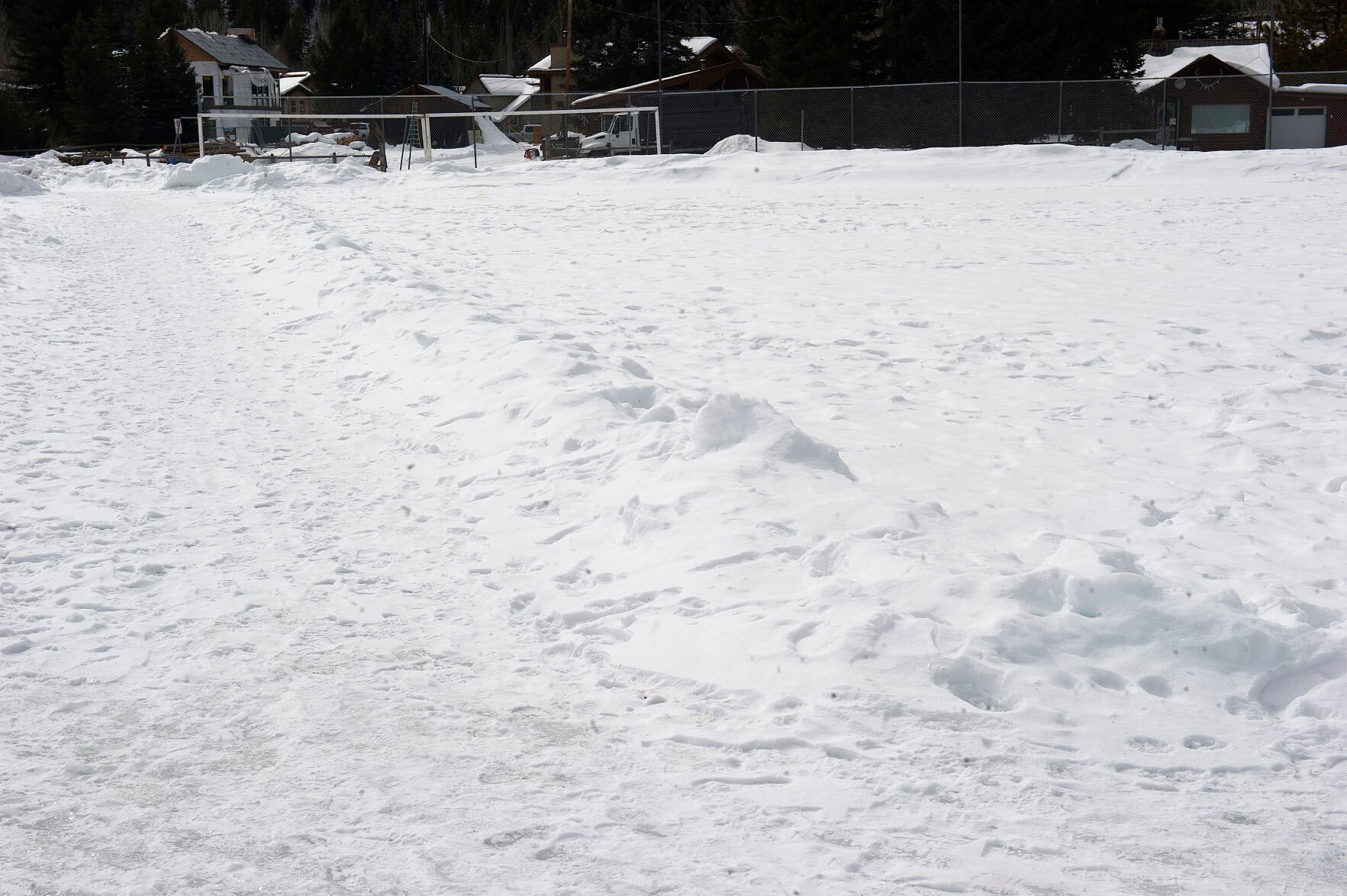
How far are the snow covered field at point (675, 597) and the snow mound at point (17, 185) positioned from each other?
1783 cm

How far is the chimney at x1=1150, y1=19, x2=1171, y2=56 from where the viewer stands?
46.2 m

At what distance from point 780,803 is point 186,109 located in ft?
215

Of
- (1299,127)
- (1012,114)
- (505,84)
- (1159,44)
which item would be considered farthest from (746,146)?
(505,84)

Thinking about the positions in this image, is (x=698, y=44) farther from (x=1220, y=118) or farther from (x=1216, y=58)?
(x=1220, y=118)

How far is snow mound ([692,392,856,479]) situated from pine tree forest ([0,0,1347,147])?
37.4 meters

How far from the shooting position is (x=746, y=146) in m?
30.8

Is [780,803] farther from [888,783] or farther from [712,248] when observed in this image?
[712,248]

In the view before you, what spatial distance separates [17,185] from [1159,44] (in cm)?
4175

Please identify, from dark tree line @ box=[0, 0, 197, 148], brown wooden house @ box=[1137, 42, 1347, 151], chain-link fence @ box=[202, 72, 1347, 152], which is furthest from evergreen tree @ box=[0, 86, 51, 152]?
brown wooden house @ box=[1137, 42, 1347, 151]

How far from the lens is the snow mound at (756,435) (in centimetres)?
530

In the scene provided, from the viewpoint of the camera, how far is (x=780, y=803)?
295 cm

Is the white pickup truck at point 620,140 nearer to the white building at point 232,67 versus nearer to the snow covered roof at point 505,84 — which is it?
the white building at point 232,67

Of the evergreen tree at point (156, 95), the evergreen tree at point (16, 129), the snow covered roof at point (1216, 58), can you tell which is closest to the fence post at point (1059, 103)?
the snow covered roof at point (1216, 58)

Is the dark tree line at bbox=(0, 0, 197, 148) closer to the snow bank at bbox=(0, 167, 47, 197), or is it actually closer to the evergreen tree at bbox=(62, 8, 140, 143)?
the evergreen tree at bbox=(62, 8, 140, 143)
